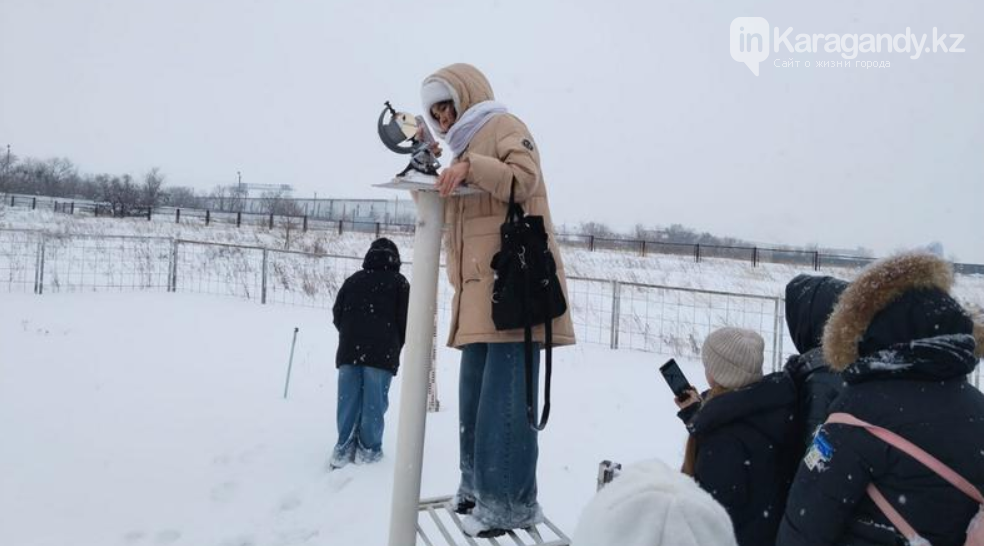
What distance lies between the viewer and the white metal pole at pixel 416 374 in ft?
6.57

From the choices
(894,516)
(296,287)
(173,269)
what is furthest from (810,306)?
(173,269)

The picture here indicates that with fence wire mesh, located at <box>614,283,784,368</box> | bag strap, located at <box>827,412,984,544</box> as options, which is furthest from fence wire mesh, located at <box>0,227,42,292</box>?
bag strap, located at <box>827,412,984,544</box>

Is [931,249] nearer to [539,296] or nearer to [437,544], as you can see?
[539,296]

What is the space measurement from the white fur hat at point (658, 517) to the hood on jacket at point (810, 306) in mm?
1317

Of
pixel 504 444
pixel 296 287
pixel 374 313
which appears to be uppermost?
pixel 374 313

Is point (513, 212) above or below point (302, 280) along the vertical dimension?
above

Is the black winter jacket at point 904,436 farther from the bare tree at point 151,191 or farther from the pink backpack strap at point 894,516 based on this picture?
the bare tree at point 151,191

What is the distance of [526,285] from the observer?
201 centimetres

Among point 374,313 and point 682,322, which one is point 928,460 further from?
point 682,322

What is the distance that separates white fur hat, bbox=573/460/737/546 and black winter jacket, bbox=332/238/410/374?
348 centimetres

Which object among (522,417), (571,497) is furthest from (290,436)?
(522,417)

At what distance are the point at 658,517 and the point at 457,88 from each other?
1.67 meters

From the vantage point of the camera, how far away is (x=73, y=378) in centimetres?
556

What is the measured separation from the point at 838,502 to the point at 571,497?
1947mm
